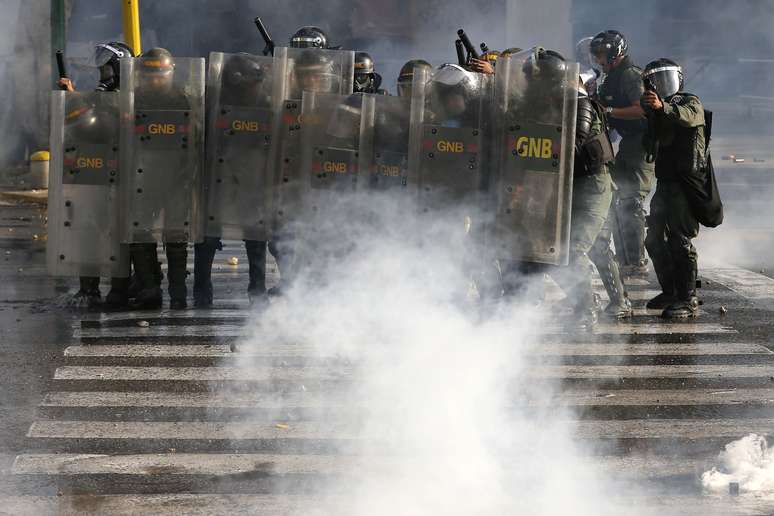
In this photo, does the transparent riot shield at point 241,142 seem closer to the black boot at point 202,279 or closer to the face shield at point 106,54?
the black boot at point 202,279

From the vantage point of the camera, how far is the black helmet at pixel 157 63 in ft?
25.9

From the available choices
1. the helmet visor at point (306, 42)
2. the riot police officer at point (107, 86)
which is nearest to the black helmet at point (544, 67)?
the helmet visor at point (306, 42)

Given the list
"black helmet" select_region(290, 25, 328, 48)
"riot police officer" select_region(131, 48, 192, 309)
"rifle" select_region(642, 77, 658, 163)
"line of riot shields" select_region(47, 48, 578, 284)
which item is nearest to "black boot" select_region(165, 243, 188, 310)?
"riot police officer" select_region(131, 48, 192, 309)

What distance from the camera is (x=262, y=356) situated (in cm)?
722

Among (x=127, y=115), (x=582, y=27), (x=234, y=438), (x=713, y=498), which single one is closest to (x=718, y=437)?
(x=713, y=498)

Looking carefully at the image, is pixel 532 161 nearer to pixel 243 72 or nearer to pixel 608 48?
pixel 243 72

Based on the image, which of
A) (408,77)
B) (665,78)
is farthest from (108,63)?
(665,78)

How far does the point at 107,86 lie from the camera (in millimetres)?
8320

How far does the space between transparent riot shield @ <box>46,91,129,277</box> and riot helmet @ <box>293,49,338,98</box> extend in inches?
45.0

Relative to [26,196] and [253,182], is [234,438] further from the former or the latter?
[26,196]

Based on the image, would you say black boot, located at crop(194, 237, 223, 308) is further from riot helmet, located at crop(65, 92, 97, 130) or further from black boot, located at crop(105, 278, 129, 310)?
riot helmet, located at crop(65, 92, 97, 130)

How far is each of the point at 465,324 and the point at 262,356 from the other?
45.9 inches

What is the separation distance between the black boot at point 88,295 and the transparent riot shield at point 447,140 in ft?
7.84

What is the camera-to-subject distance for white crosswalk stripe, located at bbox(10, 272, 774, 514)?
5.08m
